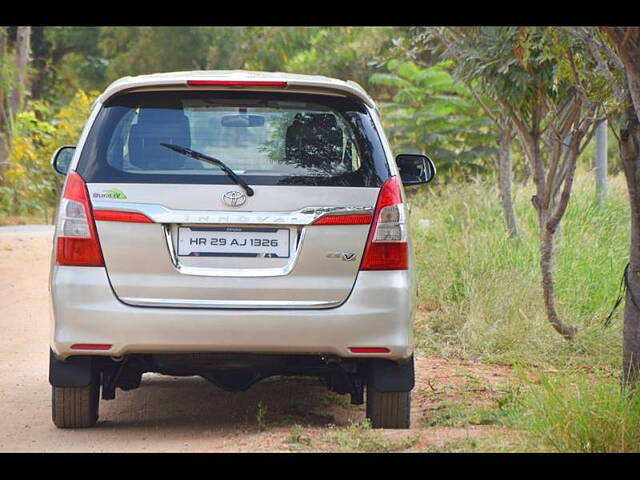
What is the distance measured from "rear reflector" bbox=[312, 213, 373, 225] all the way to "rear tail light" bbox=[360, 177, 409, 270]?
0.04 meters

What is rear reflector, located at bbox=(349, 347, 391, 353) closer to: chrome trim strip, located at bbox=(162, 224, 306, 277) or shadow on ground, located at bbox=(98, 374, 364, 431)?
chrome trim strip, located at bbox=(162, 224, 306, 277)

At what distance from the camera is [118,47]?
4266 centimetres

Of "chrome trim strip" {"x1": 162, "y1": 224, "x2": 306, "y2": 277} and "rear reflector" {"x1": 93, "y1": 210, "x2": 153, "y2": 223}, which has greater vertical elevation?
"rear reflector" {"x1": 93, "y1": 210, "x2": 153, "y2": 223}

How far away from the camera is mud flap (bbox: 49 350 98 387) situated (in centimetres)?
620

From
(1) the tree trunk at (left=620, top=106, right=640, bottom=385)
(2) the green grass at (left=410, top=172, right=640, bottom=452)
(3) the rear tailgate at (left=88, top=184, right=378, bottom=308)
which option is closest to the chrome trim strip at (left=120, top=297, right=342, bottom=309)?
(3) the rear tailgate at (left=88, top=184, right=378, bottom=308)

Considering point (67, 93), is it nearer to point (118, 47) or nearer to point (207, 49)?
point (118, 47)

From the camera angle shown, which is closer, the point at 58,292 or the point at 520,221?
the point at 58,292

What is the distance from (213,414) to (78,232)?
1.87 metres

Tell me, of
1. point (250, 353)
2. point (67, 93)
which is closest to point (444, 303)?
point (250, 353)

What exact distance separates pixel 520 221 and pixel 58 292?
31.6 feet

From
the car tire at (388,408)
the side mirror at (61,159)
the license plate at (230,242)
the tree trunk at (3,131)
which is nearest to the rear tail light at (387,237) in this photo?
the license plate at (230,242)

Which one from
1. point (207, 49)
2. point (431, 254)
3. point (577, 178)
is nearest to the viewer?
point (431, 254)

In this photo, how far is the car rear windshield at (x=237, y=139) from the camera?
5.93 metres

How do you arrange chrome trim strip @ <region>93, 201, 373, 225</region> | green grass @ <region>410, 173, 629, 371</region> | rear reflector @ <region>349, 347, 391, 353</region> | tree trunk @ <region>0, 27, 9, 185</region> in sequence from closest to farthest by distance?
chrome trim strip @ <region>93, 201, 373, 225</region>, rear reflector @ <region>349, 347, 391, 353</region>, green grass @ <region>410, 173, 629, 371</region>, tree trunk @ <region>0, 27, 9, 185</region>
